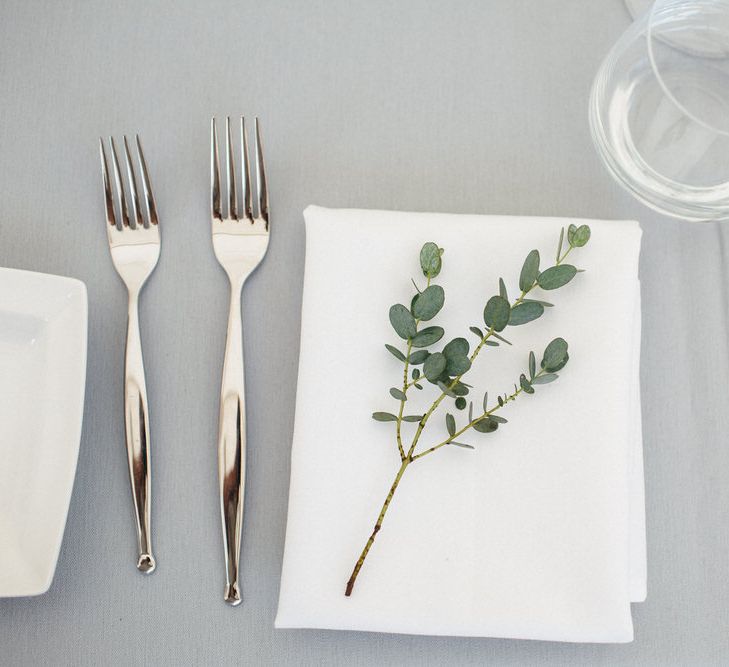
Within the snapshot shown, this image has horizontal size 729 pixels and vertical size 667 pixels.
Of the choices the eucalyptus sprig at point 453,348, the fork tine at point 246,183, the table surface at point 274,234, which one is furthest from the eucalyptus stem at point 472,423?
the fork tine at point 246,183

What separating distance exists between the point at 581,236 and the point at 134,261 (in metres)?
0.31

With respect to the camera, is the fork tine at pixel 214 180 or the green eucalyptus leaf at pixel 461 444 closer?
the green eucalyptus leaf at pixel 461 444

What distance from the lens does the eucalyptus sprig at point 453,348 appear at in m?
0.46

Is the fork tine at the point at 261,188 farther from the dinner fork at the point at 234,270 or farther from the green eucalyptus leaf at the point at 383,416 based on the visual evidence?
the green eucalyptus leaf at the point at 383,416

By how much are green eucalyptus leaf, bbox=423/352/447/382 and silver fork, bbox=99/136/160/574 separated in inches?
7.9

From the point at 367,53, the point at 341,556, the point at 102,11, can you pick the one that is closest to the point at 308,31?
the point at 367,53

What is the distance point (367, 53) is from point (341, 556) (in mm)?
384

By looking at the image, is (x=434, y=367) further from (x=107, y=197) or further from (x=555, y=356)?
(x=107, y=197)

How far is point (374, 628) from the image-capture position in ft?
1.57

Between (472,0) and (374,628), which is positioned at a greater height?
(472,0)

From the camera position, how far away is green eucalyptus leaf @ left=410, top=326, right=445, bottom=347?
1.54 ft

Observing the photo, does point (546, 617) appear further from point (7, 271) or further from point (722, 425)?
point (7, 271)

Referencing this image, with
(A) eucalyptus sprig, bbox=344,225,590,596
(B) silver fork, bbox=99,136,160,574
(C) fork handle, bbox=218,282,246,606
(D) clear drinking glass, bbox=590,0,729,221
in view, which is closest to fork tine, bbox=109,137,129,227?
(B) silver fork, bbox=99,136,160,574

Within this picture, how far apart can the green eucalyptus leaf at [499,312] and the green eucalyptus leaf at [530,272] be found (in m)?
0.02
